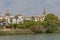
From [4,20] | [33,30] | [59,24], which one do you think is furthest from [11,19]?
[33,30]

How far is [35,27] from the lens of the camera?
7788 cm

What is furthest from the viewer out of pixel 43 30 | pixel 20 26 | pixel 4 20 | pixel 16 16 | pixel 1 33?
pixel 16 16

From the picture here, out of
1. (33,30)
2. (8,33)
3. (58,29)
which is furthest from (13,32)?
(58,29)

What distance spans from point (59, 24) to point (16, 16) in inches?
1128

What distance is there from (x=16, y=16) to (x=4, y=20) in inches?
370

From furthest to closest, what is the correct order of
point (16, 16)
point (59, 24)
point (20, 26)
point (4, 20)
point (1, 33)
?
1. point (16, 16)
2. point (4, 20)
3. point (59, 24)
4. point (20, 26)
5. point (1, 33)

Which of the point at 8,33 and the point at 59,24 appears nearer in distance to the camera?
the point at 8,33

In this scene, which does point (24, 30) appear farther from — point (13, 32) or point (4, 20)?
point (4, 20)

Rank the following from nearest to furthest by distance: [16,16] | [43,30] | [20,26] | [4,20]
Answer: [43,30] < [20,26] < [4,20] < [16,16]

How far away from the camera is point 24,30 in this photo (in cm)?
7581

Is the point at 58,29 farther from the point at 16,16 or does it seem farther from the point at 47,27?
the point at 16,16

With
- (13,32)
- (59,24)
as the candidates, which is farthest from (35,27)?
(59,24)

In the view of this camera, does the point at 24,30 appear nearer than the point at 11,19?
Yes

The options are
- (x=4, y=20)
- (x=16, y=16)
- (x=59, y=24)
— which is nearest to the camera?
(x=59, y=24)
